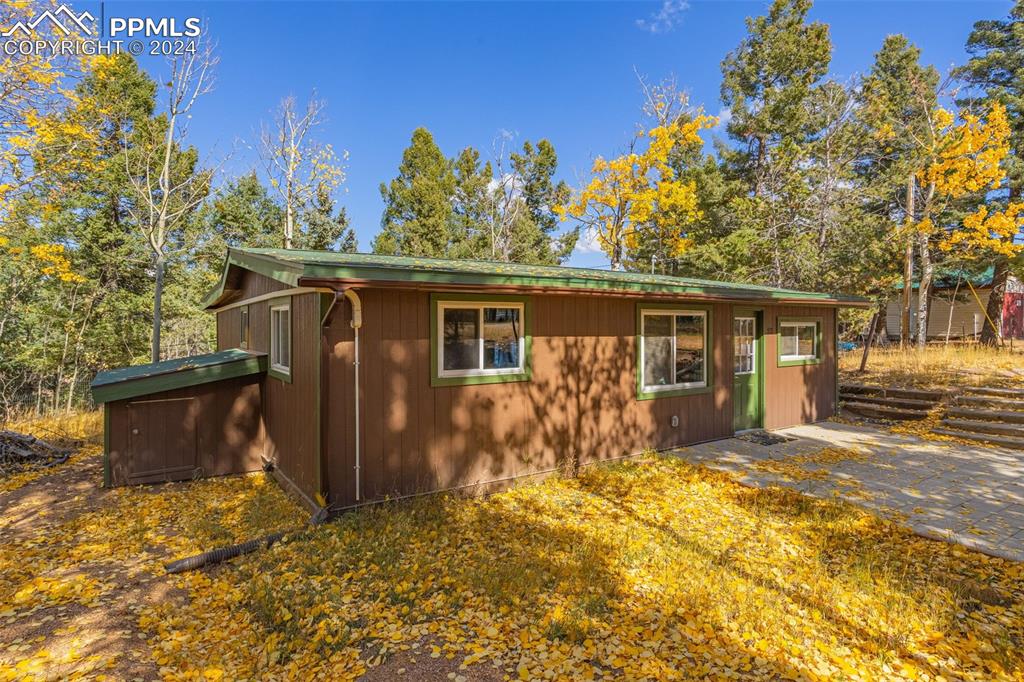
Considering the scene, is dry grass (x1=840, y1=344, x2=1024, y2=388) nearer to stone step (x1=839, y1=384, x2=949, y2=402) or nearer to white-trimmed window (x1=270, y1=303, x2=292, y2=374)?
stone step (x1=839, y1=384, x2=949, y2=402)

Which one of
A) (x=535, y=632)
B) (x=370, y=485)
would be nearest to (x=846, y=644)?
(x=535, y=632)

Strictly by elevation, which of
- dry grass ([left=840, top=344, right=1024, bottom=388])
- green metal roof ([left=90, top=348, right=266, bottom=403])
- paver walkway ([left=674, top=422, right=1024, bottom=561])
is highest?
green metal roof ([left=90, top=348, right=266, bottom=403])

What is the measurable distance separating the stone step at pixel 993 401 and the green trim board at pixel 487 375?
9.09 m

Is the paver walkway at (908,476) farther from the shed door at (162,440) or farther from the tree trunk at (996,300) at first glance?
the tree trunk at (996,300)

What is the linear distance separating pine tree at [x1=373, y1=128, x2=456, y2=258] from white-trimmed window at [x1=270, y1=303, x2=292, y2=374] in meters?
15.6

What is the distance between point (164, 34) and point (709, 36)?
15.9 meters

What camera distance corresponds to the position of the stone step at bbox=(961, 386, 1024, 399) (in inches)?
356

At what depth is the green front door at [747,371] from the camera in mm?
8148

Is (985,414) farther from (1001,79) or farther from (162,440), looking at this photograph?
(1001,79)

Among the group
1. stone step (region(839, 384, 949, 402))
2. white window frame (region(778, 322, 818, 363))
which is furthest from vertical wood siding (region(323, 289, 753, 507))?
stone step (region(839, 384, 949, 402))

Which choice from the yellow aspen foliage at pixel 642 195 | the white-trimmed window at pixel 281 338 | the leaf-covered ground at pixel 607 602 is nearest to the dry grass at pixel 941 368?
the yellow aspen foliage at pixel 642 195

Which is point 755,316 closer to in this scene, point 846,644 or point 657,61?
point 846,644

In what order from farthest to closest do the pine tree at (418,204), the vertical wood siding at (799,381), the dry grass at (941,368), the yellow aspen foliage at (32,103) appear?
the pine tree at (418,204)
the dry grass at (941,368)
the vertical wood siding at (799,381)
the yellow aspen foliage at (32,103)

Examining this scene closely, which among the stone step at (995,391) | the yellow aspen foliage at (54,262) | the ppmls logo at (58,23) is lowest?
the stone step at (995,391)
